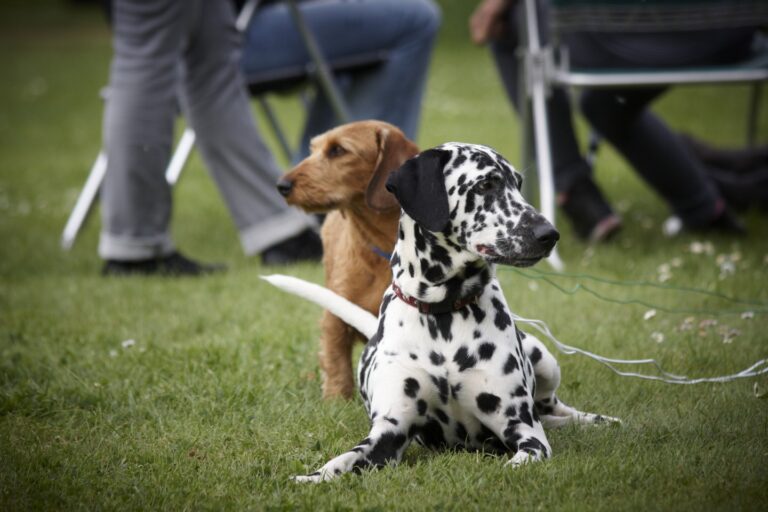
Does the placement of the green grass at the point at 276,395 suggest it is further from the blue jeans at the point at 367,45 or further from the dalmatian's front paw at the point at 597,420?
the blue jeans at the point at 367,45

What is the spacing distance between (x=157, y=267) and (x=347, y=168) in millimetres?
2596

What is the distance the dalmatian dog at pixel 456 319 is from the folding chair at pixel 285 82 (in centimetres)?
287

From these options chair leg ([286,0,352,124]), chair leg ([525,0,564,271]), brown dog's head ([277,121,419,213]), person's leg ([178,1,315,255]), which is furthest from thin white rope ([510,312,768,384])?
person's leg ([178,1,315,255])

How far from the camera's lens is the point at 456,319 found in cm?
308

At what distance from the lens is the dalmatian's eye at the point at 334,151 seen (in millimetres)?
4011

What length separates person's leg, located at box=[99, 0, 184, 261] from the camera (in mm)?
5617

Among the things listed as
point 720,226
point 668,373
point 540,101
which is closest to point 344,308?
point 668,373

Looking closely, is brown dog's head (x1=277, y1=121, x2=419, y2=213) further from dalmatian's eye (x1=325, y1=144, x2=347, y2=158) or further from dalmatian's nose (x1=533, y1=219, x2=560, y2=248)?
dalmatian's nose (x1=533, y1=219, x2=560, y2=248)

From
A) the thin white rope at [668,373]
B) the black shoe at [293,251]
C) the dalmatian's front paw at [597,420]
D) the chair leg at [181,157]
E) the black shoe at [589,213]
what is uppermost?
the dalmatian's front paw at [597,420]

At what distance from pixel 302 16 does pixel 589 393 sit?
3360mm

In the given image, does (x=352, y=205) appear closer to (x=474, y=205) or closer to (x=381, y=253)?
(x=381, y=253)

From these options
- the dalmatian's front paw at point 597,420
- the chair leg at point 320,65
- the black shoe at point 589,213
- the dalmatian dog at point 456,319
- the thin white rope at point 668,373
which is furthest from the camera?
the black shoe at point 589,213

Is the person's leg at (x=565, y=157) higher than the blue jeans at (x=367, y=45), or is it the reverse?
the blue jeans at (x=367, y=45)

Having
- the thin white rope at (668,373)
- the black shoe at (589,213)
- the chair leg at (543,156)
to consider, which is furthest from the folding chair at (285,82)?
the thin white rope at (668,373)
